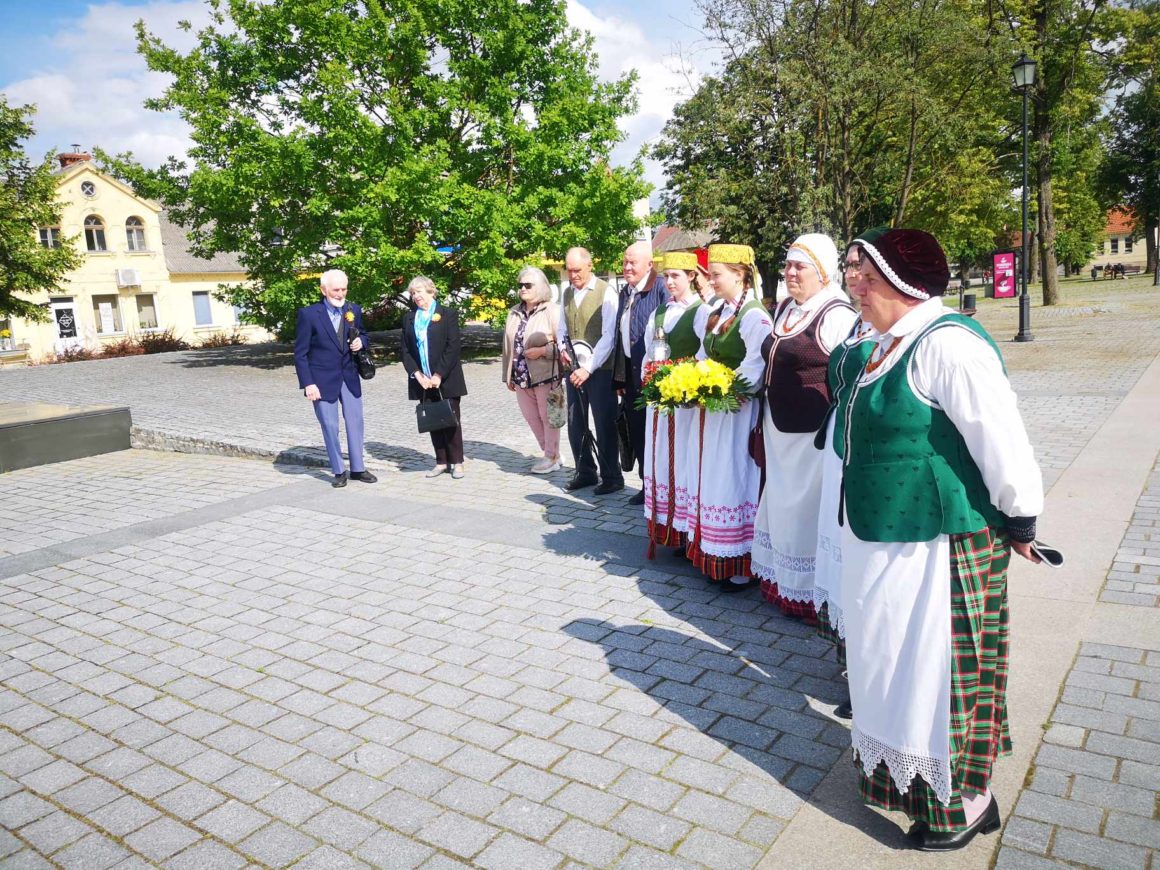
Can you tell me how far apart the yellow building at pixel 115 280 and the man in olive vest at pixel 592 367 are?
35.2 meters

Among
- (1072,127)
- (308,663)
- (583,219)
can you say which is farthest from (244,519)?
(1072,127)

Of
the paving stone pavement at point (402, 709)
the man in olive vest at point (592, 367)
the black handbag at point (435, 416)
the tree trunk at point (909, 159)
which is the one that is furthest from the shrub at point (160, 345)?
the paving stone pavement at point (402, 709)

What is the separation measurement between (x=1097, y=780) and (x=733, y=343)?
117 inches

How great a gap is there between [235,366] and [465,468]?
46.5 feet

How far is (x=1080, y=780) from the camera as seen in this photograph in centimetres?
324

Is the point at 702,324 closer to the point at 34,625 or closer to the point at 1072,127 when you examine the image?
the point at 34,625

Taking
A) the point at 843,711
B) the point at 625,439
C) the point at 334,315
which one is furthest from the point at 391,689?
the point at 334,315

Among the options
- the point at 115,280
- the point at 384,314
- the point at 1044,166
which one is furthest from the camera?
the point at 115,280

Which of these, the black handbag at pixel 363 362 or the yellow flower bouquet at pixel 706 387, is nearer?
the yellow flower bouquet at pixel 706 387

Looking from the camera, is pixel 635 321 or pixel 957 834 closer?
pixel 957 834

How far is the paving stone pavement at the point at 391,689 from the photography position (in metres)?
3.20

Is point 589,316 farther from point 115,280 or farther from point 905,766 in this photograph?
point 115,280

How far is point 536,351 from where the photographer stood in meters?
8.77

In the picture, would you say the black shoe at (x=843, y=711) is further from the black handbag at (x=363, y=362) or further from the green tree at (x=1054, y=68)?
the green tree at (x=1054, y=68)
